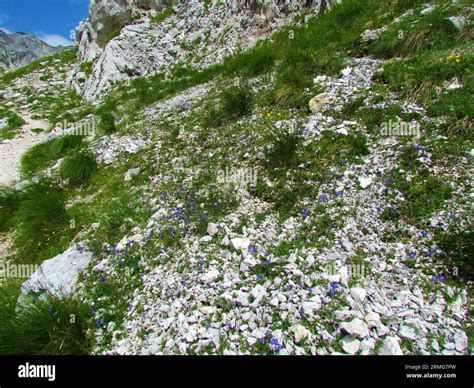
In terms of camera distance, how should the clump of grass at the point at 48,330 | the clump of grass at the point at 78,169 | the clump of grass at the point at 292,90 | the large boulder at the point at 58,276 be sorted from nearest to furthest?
the clump of grass at the point at 48,330 < the large boulder at the point at 58,276 < the clump of grass at the point at 292,90 < the clump of grass at the point at 78,169

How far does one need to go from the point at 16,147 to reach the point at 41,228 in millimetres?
10716

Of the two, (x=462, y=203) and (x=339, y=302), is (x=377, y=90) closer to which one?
(x=462, y=203)

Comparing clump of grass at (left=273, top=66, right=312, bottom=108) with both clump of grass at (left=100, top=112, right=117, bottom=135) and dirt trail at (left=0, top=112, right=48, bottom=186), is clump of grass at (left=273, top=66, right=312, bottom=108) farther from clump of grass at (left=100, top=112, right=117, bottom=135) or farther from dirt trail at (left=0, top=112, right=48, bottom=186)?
dirt trail at (left=0, top=112, right=48, bottom=186)

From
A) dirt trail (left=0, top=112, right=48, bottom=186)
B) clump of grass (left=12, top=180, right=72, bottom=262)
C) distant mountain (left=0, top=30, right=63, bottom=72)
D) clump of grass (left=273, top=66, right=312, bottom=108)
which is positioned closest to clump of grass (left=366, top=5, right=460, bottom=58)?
clump of grass (left=273, top=66, right=312, bottom=108)

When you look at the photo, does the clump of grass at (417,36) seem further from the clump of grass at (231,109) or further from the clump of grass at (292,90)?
the clump of grass at (231,109)

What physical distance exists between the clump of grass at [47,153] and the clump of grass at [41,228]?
4.39 m

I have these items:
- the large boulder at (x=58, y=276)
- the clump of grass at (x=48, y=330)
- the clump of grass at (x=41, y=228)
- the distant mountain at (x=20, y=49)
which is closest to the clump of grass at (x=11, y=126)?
the clump of grass at (x=41, y=228)

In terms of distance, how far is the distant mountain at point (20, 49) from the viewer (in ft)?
223

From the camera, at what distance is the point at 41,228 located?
703 centimetres

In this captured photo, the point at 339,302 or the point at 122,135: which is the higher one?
the point at 122,135
